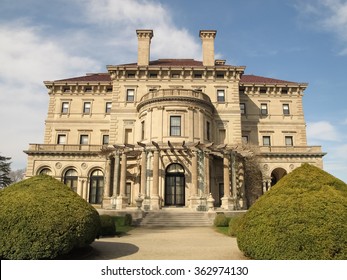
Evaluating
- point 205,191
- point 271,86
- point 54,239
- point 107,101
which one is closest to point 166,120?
point 205,191

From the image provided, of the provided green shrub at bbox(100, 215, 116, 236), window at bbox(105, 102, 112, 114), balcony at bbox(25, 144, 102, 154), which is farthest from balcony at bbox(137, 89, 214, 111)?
green shrub at bbox(100, 215, 116, 236)

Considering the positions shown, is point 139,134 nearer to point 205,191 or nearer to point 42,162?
point 205,191

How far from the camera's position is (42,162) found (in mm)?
37656

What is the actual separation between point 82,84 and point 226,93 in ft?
65.4

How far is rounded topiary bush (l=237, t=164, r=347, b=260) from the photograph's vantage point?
26.2ft

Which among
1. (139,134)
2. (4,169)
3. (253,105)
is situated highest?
(253,105)

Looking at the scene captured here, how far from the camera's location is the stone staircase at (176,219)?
2303 centimetres

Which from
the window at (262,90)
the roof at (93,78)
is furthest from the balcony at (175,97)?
the roof at (93,78)

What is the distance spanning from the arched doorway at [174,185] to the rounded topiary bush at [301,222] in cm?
2044

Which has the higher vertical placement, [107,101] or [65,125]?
[107,101]

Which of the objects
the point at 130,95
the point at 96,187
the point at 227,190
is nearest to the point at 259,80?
the point at 130,95

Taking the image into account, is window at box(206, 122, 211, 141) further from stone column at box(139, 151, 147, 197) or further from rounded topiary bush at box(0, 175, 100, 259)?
rounded topiary bush at box(0, 175, 100, 259)
